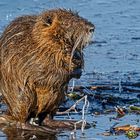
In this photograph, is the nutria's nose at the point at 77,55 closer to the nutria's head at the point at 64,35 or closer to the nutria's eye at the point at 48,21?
the nutria's head at the point at 64,35

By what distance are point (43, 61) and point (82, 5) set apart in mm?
6940

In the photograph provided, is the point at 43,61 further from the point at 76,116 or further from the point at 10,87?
the point at 76,116

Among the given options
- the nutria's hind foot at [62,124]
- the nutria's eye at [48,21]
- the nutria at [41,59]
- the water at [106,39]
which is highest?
the nutria's eye at [48,21]

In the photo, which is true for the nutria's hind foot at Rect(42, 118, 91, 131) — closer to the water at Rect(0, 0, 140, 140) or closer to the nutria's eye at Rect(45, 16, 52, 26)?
the water at Rect(0, 0, 140, 140)

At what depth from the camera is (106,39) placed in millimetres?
12305

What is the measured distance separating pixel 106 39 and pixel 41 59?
457cm

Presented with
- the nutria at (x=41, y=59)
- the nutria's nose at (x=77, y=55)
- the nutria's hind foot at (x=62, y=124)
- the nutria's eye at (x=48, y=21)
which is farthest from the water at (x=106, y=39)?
the nutria's eye at (x=48, y=21)

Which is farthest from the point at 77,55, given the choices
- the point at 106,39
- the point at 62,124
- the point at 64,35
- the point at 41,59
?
the point at 106,39

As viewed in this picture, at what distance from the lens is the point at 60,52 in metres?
7.80

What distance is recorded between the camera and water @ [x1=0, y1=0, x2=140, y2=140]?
1002 cm

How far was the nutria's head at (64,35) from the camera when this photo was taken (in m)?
7.76

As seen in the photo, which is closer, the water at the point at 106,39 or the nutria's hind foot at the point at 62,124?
the nutria's hind foot at the point at 62,124

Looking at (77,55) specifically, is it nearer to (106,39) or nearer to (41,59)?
(41,59)

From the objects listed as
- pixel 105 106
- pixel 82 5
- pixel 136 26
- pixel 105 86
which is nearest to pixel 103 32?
pixel 136 26
